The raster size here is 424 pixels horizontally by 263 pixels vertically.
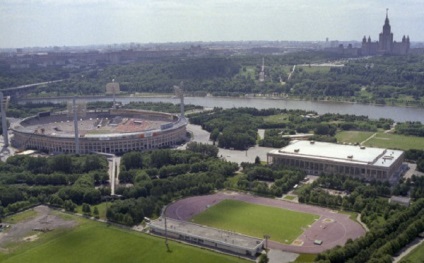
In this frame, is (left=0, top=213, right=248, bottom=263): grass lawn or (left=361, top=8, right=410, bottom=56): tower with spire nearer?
(left=0, top=213, right=248, bottom=263): grass lawn

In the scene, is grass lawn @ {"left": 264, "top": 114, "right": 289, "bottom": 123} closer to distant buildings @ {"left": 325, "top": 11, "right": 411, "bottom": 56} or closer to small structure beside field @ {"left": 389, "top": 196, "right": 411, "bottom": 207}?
small structure beside field @ {"left": 389, "top": 196, "right": 411, "bottom": 207}

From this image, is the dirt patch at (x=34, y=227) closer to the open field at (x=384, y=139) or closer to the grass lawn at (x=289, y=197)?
the grass lawn at (x=289, y=197)

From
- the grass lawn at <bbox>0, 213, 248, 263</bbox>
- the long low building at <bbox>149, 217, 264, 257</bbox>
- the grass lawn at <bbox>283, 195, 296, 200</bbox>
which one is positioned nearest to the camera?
the grass lawn at <bbox>0, 213, 248, 263</bbox>

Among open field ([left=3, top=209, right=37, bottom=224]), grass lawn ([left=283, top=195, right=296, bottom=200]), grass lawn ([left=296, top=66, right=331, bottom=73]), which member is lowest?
open field ([left=3, top=209, right=37, bottom=224])

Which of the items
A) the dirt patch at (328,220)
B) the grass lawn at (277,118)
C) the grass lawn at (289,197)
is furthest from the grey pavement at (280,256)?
the grass lawn at (277,118)

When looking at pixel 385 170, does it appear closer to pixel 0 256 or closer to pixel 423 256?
pixel 423 256

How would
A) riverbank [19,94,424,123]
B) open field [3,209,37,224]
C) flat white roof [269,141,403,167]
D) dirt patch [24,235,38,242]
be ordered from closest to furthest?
dirt patch [24,235,38,242], open field [3,209,37,224], flat white roof [269,141,403,167], riverbank [19,94,424,123]

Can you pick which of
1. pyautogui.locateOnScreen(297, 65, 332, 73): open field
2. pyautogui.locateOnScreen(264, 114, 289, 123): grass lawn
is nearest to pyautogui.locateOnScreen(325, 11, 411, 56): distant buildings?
pyautogui.locateOnScreen(297, 65, 332, 73): open field
